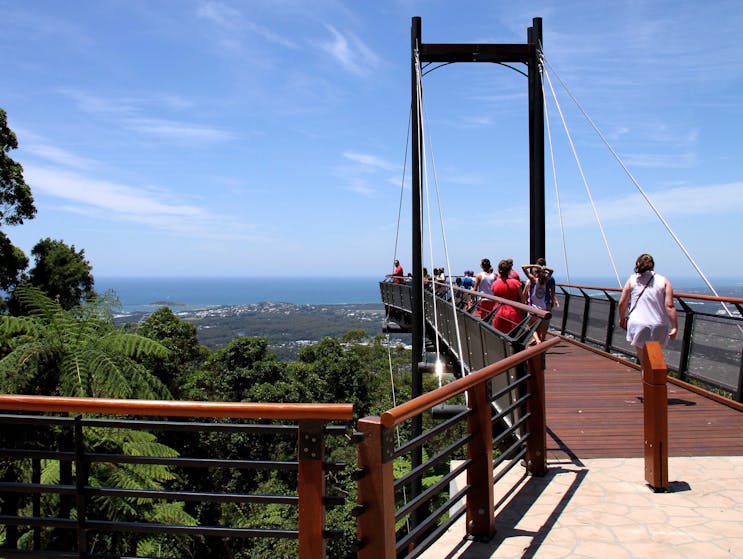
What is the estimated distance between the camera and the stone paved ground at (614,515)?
3768 millimetres

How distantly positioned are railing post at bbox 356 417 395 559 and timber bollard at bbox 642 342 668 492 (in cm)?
275

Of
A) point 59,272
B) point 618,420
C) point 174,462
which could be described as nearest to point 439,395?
point 174,462

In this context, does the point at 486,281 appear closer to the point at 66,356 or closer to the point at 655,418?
the point at 655,418

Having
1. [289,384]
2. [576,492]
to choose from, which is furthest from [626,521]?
[289,384]

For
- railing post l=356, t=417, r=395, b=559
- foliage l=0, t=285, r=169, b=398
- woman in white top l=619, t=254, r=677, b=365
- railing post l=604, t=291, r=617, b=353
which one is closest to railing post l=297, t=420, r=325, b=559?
railing post l=356, t=417, r=395, b=559

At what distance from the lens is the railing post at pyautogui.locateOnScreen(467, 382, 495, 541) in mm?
3910

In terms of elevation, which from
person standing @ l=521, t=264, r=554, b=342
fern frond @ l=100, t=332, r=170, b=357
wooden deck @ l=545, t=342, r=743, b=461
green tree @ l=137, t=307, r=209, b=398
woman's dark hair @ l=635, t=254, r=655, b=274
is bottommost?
green tree @ l=137, t=307, r=209, b=398

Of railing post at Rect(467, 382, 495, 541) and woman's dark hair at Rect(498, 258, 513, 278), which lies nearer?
railing post at Rect(467, 382, 495, 541)

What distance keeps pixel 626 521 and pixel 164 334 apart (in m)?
42.4

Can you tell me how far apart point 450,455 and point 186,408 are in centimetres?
207

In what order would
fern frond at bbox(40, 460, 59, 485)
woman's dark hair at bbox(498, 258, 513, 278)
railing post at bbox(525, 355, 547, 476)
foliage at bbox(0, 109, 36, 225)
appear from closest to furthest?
railing post at bbox(525, 355, 547, 476) → fern frond at bbox(40, 460, 59, 485) → woman's dark hair at bbox(498, 258, 513, 278) → foliage at bbox(0, 109, 36, 225)

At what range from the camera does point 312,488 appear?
2.78 meters

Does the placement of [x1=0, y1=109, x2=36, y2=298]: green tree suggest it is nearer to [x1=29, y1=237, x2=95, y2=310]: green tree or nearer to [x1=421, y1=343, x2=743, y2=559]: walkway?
[x1=29, y1=237, x2=95, y2=310]: green tree

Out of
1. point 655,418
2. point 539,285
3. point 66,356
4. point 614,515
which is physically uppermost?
point 539,285
